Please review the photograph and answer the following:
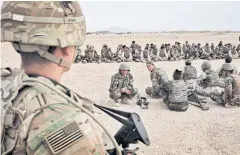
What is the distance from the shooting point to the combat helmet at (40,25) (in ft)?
5.56

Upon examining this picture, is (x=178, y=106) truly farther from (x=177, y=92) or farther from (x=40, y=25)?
(x=40, y=25)

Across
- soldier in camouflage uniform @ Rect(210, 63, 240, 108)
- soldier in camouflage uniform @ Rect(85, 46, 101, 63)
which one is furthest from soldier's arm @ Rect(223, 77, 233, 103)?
soldier in camouflage uniform @ Rect(85, 46, 101, 63)

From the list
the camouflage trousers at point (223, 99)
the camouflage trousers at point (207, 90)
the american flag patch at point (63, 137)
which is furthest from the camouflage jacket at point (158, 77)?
the american flag patch at point (63, 137)

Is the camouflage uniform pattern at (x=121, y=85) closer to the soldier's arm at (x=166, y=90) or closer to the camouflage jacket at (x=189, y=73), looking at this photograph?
the soldier's arm at (x=166, y=90)

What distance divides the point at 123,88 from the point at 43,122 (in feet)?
25.9

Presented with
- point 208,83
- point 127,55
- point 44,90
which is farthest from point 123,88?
point 127,55

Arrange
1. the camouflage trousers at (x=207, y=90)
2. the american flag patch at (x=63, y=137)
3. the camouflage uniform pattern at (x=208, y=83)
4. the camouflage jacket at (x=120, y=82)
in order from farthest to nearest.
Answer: the camouflage uniform pattern at (x=208, y=83)
the camouflage trousers at (x=207, y=90)
the camouflage jacket at (x=120, y=82)
the american flag patch at (x=63, y=137)

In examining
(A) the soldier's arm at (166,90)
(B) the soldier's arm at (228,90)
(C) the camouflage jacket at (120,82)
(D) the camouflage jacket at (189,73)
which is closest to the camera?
(A) the soldier's arm at (166,90)

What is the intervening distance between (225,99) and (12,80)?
810cm

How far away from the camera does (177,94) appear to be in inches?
341

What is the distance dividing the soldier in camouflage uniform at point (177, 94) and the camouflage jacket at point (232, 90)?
1.10 meters

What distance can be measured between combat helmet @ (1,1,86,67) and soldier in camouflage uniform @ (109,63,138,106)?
7457 millimetres

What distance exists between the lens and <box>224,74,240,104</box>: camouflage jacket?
907 centimetres

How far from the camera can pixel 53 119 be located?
1.44 metres
